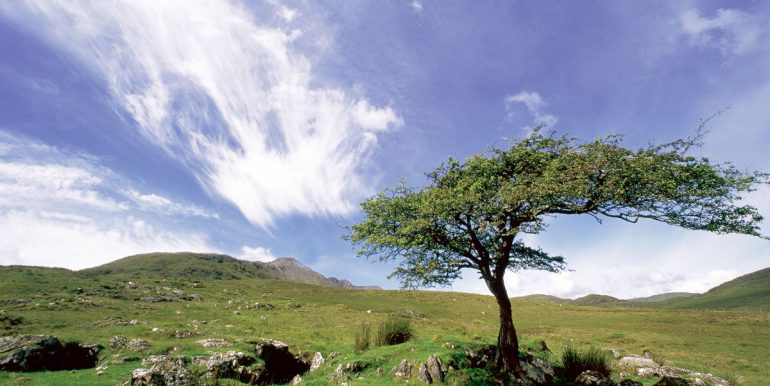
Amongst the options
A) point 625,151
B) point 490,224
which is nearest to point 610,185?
point 625,151

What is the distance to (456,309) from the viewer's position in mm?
84250

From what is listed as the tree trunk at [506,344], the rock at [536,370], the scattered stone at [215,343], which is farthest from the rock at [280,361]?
the rock at [536,370]

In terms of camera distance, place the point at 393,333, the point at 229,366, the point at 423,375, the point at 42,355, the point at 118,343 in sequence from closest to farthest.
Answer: the point at 423,375 < the point at 229,366 < the point at 42,355 < the point at 118,343 < the point at 393,333

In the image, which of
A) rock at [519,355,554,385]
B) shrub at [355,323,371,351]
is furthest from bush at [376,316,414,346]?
rock at [519,355,554,385]

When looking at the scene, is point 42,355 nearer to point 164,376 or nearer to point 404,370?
point 164,376

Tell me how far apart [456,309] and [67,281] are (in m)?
96.9

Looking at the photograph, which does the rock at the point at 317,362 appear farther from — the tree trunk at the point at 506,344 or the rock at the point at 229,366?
the tree trunk at the point at 506,344

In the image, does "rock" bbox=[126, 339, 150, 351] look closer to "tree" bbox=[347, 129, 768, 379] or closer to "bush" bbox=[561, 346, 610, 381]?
"tree" bbox=[347, 129, 768, 379]

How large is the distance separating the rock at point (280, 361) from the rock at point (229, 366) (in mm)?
1664

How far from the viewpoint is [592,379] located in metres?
19.8

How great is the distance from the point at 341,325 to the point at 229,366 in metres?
29.0

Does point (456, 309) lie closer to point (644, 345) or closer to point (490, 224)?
point (644, 345)

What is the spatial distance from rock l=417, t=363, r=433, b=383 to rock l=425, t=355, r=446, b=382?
0.15m

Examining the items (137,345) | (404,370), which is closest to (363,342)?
(404,370)
